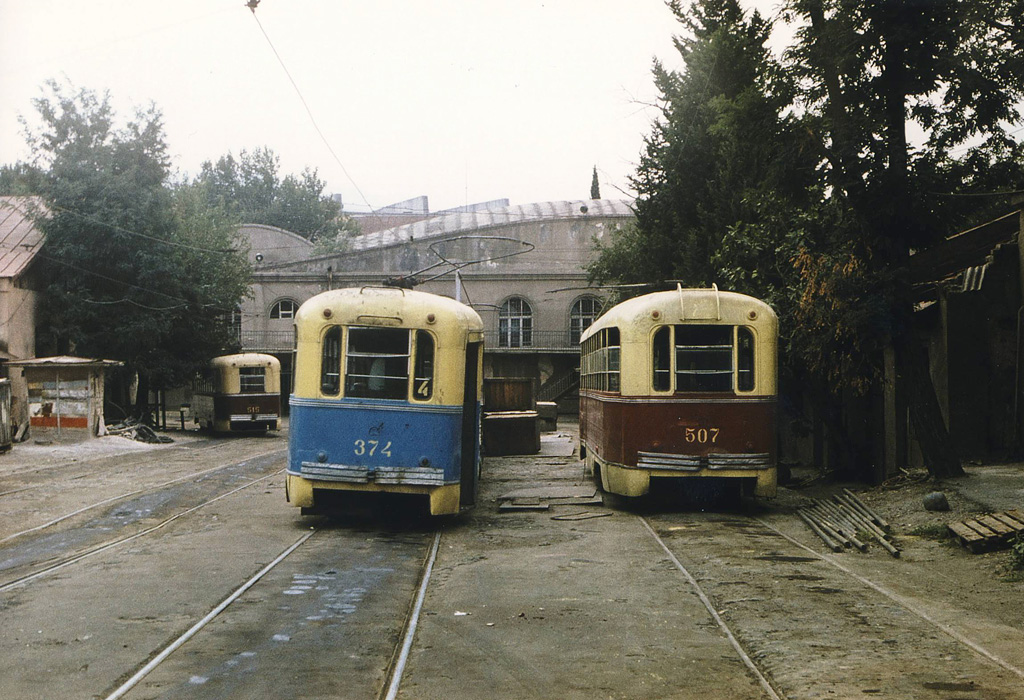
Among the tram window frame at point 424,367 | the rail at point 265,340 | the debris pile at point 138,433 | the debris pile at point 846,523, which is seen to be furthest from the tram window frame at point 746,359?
the rail at point 265,340

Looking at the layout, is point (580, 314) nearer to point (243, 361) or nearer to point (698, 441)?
point (243, 361)

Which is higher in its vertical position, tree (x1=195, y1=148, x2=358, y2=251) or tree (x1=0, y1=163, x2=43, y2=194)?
tree (x1=195, y1=148, x2=358, y2=251)

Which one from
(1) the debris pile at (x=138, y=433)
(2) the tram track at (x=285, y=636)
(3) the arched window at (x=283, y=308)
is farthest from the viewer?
(3) the arched window at (x=283, y=308)

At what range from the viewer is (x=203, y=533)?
1178 centimetres

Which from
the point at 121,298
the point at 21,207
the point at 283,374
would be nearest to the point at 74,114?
the point at 21,207

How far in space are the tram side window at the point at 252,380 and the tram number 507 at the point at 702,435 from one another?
2439 cm

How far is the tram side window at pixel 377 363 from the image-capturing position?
12.0 m

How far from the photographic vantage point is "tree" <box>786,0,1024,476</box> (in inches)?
535

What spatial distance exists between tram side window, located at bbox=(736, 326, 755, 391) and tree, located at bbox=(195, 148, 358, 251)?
6347 cm

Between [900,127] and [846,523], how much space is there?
19.5 ft

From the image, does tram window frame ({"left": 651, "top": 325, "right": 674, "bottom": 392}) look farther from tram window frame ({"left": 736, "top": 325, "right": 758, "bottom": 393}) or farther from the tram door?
the tram door

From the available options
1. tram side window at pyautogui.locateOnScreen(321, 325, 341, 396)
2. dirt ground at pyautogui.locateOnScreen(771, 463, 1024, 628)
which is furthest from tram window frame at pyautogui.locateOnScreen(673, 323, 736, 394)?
tram side window at pyautogui.locateOnScreen(321, 325, 341, 396)

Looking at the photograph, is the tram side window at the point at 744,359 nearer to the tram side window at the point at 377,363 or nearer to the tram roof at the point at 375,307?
the tram roof at the point at 375,307

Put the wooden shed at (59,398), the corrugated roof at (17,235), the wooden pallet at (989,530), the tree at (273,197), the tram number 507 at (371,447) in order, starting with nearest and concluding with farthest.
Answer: the wooden pallet at (989,530)
the tram number 507 at (371,447)
the wooden shed at (59,398)
the corrugated roof at (17,235)
the tree at (273,197)
